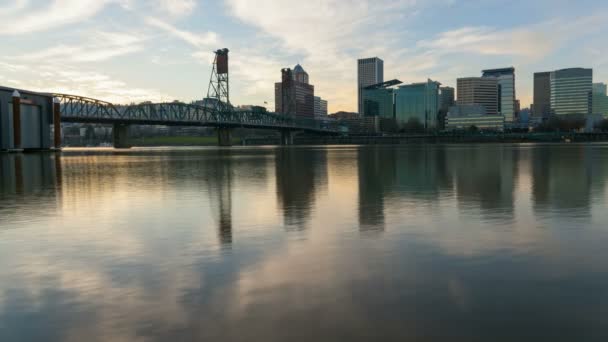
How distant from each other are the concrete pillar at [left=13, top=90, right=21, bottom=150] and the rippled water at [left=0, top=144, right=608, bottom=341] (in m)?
82.0

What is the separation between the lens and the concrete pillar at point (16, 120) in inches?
3391

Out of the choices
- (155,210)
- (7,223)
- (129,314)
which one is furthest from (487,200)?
(7,223)

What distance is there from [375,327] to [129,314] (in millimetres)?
3332

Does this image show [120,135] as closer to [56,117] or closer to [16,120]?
[56,117]

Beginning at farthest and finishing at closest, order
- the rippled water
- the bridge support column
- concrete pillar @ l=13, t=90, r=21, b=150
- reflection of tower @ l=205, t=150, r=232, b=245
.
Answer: the bridge support column < concrete pillar @ l=13, t=90, r=21, b=150 < reflection of tower @ l=205, t=150, r=232, b=245 < the rippled water

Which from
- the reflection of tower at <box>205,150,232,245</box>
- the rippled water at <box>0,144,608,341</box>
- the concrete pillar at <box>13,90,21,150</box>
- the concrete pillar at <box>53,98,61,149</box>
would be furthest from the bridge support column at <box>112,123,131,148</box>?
the rippled water at <box>0,144,608,341</box>

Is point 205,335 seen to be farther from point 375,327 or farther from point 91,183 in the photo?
point 91,183

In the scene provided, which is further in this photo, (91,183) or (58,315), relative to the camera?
(91,183)

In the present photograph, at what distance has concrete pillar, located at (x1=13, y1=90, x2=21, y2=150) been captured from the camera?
283ft

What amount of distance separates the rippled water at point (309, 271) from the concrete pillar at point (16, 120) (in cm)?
8198

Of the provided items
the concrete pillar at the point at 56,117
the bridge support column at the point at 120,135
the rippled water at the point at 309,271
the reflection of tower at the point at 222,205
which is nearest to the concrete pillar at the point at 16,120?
the concrete pillar at the point at 56,117

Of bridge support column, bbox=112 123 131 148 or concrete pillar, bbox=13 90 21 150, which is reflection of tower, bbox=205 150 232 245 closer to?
concrete pillar, bbox=13 90 21 150

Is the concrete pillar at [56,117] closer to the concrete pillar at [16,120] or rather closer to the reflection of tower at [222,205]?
the concrete pillar at [16,120]

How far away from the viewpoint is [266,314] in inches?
247
